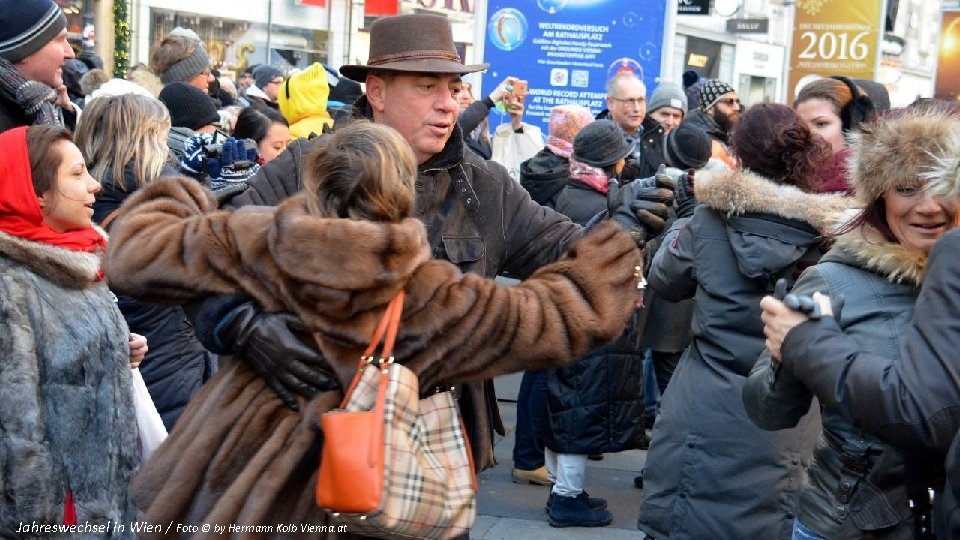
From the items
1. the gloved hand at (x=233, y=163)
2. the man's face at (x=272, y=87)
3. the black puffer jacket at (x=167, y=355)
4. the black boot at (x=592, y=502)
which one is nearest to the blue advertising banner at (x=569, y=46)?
the man's face at (x=272, y=87)

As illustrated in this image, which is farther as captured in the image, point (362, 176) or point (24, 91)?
point (24, 91)

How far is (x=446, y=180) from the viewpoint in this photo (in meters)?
3.70

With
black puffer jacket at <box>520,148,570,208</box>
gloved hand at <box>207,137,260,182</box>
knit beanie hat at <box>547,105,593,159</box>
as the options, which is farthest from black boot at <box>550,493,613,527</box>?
gloved hand at <box>207,137,260,182</box>

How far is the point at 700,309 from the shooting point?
4.81 m

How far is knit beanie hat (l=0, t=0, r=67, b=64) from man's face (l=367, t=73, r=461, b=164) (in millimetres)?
1936

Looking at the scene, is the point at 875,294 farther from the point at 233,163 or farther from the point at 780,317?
the point at 233,163

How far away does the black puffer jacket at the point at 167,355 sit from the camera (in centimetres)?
505

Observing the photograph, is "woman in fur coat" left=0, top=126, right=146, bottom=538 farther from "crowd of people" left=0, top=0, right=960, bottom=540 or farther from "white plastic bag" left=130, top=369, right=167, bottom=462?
"white plastic bag" left=130, top=369, right=167, bottom=462

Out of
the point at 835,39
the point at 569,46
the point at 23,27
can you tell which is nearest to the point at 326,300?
the point at 23,27

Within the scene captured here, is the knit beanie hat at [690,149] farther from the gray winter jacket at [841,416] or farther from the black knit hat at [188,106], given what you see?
the gray winter jacket at [841,416]

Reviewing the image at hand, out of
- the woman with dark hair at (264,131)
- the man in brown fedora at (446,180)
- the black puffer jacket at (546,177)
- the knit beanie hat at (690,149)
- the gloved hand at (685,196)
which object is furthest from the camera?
the black puffer jacket at (546,177)

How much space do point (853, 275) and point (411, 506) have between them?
132 centimetres

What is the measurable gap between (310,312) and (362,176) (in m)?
0.35

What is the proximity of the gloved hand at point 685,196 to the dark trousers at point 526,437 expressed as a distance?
226 cm
